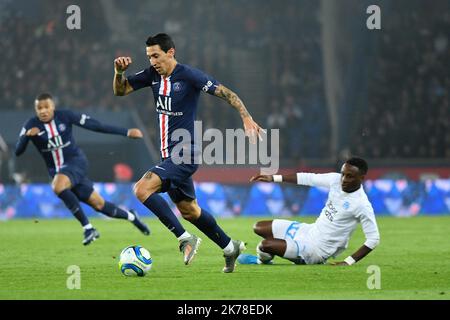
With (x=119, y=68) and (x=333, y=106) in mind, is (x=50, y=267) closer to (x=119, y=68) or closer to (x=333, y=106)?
(x=119, y=68)

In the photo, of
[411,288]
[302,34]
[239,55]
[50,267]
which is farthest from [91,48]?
[411,288]

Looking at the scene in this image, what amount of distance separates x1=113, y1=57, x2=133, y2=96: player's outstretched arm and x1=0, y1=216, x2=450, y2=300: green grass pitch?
174 cm

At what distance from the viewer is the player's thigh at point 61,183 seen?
13.4 m

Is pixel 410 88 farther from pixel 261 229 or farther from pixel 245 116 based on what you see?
pixel 245 116

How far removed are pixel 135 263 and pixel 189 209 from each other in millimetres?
722

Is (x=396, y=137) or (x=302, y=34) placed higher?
(x=302, y=34)

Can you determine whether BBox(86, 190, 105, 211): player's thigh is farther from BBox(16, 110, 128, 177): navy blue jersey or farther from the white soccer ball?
the white soccer ball

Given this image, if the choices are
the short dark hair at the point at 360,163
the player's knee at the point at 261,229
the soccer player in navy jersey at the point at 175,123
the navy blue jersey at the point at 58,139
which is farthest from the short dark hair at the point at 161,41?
the navy blue jersey at the point at 58,139

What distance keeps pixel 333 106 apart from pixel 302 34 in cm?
373

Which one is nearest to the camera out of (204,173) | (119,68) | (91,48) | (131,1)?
(119,68)

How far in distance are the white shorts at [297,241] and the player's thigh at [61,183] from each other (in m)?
4.19

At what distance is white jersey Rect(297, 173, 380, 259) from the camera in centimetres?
965

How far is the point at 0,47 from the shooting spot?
24.6 meters

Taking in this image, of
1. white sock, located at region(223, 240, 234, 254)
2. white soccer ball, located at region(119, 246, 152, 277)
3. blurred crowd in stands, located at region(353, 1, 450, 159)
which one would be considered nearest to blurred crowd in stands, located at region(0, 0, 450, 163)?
blurred crowd in stands, located at region(353, 1, 450, 159)
